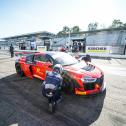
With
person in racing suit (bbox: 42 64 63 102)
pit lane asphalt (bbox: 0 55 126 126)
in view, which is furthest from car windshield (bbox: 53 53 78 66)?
person in racing suit (bbox: 42 64 63 102)

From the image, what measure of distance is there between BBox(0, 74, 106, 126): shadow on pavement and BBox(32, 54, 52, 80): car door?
0.69 metres

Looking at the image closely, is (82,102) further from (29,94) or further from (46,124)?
(29,94)

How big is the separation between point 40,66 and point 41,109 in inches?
88.6

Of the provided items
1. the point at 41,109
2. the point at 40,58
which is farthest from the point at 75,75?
the point at 40,58

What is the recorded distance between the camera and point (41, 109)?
4.01 meters

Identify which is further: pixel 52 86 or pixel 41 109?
pixel 41 109

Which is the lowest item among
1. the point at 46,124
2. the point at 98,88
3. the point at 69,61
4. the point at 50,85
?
the point at 46,124

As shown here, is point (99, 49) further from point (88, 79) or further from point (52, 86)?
point (52, 86)

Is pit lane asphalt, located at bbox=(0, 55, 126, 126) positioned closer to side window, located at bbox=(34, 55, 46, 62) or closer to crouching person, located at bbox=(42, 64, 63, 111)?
crouching person, located at bbox=(42, 64, 63, 111)

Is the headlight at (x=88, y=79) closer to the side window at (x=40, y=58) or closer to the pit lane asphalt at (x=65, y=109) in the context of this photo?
the pit lane asphalt at (x=65, y=109)

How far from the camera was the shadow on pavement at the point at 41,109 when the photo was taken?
3.43 metres

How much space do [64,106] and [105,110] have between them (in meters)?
1.21

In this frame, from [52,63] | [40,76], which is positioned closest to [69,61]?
[52,63]

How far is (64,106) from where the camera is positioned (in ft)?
13.7
